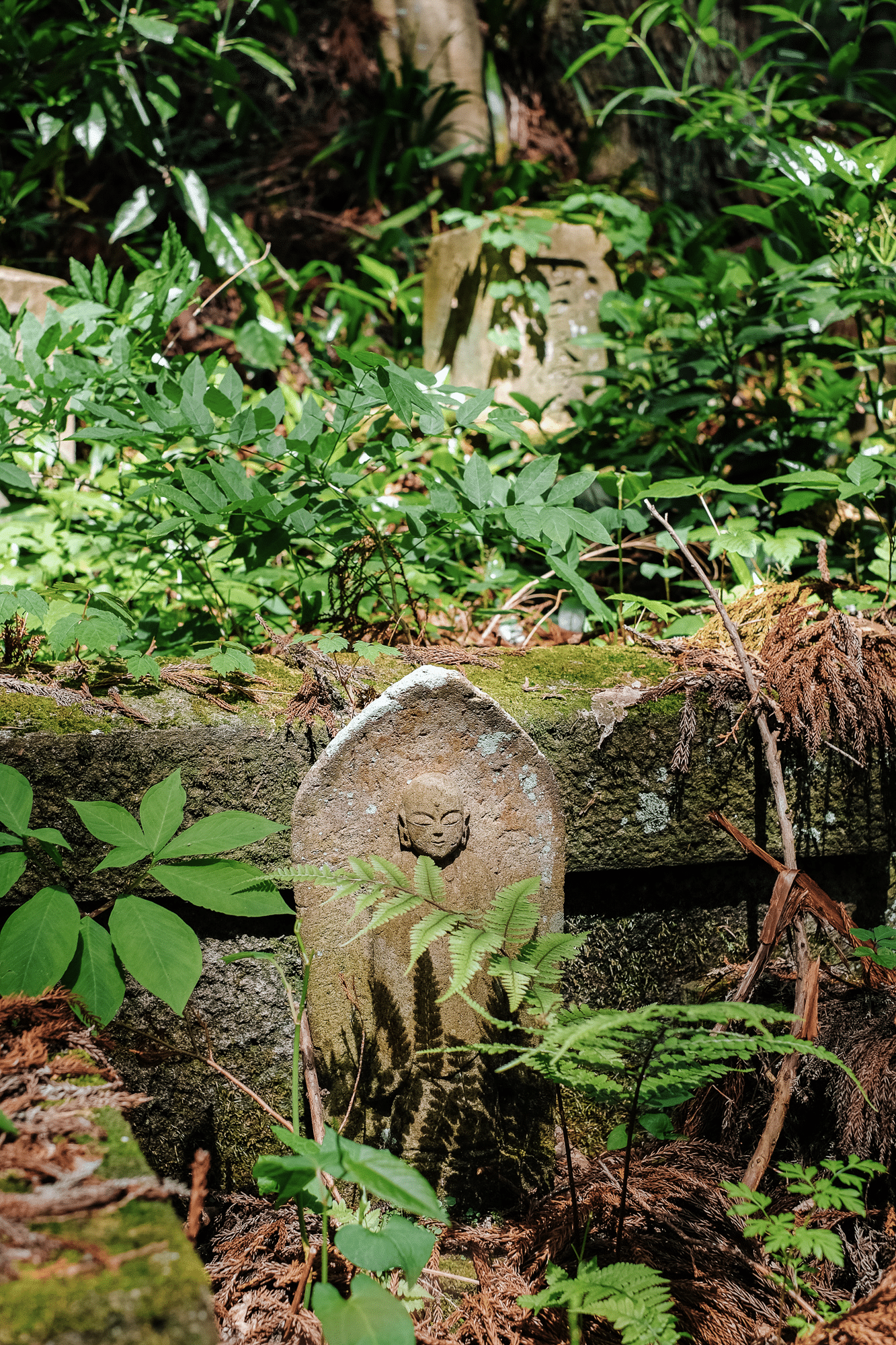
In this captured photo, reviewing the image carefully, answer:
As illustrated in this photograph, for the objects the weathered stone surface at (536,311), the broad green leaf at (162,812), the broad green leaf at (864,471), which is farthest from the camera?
the weathered stone surface at (536,311)

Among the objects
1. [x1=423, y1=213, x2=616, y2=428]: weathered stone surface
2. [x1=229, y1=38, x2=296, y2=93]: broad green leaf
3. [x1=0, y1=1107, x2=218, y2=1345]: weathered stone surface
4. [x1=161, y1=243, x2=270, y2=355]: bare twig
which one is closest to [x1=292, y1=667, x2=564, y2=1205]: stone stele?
[x1=0, y1=1107, x2=218, y2=1345]: weathered stone surface

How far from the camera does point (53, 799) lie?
4.78ft

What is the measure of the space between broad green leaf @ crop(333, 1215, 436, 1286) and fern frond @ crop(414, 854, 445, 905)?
17.1 inches

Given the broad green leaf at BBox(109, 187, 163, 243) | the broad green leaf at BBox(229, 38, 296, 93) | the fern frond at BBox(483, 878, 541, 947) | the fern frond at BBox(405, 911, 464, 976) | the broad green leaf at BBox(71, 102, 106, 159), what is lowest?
the fern frond at BBox(483, 878, 541, 947)

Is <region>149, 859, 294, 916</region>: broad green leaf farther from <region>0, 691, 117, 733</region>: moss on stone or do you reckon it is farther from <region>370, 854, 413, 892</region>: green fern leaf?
<region>0, 691, 117, 733</region>: moss on stone

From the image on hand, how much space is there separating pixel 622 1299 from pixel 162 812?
3.00ft

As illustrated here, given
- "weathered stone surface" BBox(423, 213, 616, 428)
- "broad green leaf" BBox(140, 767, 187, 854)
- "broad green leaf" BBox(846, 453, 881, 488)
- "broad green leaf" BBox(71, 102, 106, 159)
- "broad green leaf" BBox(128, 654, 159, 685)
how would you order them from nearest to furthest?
"broad green leaf" BBox(140, 767, 187, 854), "broad green leaf" BBox(128, 654, 159, 685), "broad green leaf" BBox(846, 453, 881, 488), "broad green leaf" BBox(71, 102, 106, 159), "weathered stone surface" BBox(423, 213, 616, 428)

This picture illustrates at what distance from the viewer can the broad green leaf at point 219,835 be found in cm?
125

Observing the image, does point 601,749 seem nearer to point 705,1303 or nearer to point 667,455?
point 705,1303

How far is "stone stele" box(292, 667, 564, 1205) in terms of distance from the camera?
151 cm

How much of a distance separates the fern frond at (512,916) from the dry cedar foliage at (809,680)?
572 millimetres

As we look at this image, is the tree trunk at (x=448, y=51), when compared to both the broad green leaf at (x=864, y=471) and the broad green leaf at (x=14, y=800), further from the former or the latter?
the broad green leaf at (x=14, y=800)

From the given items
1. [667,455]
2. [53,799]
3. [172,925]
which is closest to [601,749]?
[172,925]

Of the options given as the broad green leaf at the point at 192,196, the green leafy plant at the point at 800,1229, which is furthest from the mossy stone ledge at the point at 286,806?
the broad green leaf at the point at 192,196
